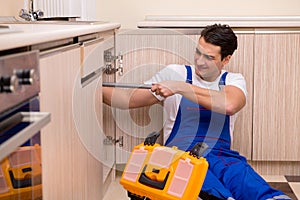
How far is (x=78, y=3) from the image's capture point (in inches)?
113

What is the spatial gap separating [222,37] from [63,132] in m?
1.15

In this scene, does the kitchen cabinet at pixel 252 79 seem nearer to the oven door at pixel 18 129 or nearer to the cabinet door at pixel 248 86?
the cabinet door at pixel 248 86

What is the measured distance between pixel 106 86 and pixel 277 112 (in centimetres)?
90

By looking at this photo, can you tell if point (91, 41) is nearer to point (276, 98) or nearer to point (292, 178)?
point (276, 98)

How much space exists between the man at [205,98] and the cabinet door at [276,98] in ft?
0.63

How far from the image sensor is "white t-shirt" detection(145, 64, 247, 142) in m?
2.61

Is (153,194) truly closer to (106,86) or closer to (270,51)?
(106,86)

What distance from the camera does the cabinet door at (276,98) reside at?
2781 mm

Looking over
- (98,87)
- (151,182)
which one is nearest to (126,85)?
(98,87)

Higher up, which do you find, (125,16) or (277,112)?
(125,16)

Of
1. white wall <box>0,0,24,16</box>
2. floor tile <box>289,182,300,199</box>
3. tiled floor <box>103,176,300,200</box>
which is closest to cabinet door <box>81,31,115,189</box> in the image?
tiled floor <box>103,176,300,200</box>

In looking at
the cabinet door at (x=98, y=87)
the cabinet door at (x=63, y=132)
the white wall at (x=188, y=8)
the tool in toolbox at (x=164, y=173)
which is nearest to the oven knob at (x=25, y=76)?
the cabinet door at (x=63, y=132)

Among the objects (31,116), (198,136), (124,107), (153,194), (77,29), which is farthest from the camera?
(124,107)

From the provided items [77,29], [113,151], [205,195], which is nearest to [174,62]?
[113,151]
